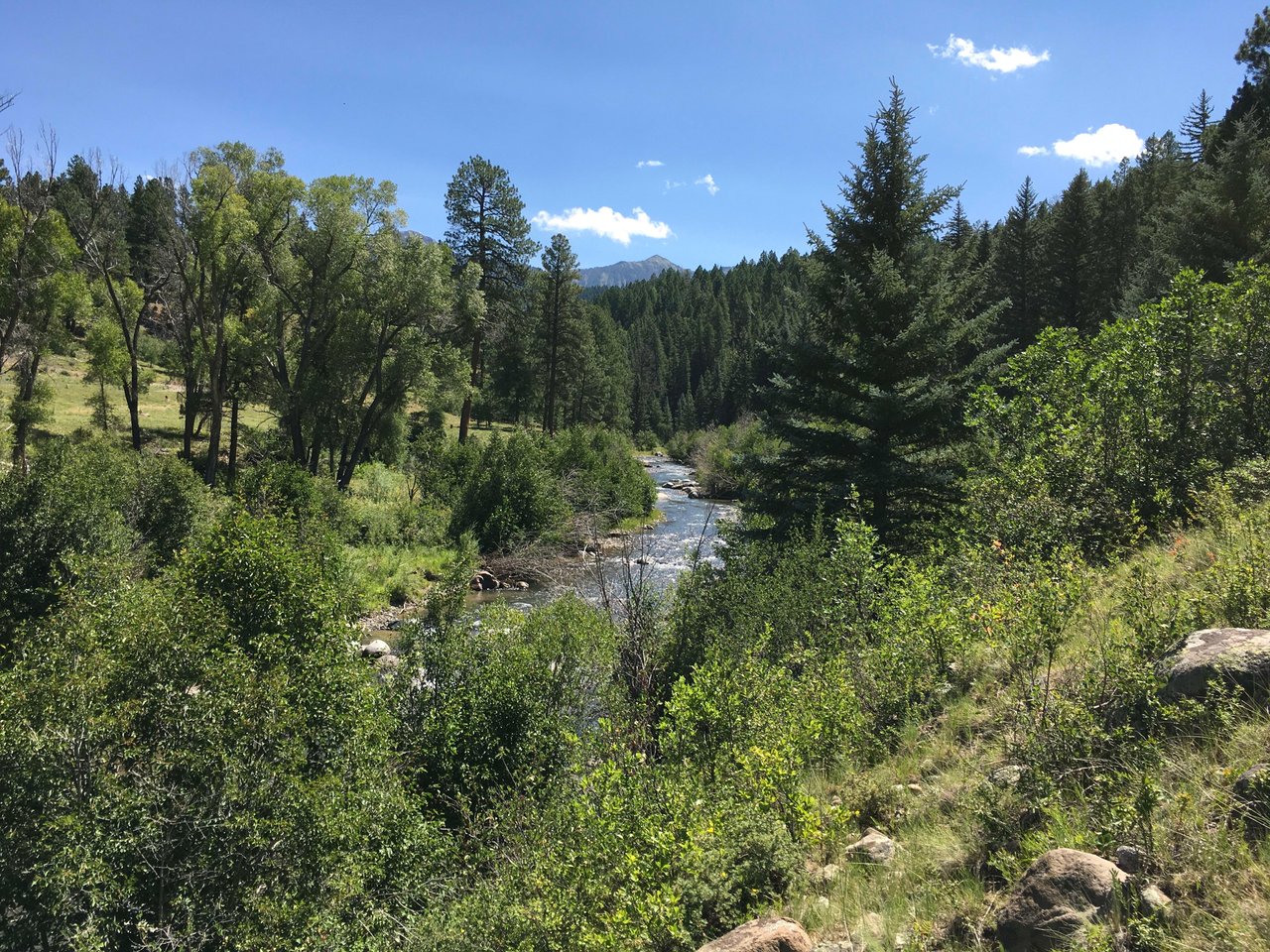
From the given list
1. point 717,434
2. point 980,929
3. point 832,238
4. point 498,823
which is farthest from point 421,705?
point 717,434

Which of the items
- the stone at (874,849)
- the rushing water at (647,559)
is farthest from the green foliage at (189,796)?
the rushing water at (647,559)

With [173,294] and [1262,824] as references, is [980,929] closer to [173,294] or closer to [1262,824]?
[1262,824]

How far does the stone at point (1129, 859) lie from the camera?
3371 mm

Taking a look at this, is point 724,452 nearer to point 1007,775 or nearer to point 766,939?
point 1007,775

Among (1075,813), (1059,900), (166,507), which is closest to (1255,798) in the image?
(1075,813)

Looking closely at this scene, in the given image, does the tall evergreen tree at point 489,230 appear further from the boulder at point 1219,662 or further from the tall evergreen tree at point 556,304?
the boulder at point 1219,662

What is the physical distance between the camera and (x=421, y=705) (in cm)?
1098

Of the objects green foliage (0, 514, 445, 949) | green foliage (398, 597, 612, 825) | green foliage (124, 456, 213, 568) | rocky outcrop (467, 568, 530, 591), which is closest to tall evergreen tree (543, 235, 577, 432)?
rocky outcrop (467, 568, 530, 591)

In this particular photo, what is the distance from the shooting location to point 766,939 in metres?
3.78

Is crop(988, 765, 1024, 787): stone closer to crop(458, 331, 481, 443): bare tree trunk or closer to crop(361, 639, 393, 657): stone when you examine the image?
crop(361, 639, 393, 657): stone

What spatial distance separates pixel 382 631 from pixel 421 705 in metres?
10.1

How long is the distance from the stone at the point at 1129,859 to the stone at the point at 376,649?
16433 mm

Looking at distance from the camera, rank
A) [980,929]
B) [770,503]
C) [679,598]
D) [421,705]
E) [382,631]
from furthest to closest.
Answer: [382,631] < [770,503] < [679,598] < [421,705] < [980,929]

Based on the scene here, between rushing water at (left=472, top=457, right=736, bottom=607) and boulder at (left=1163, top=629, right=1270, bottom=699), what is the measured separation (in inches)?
342
